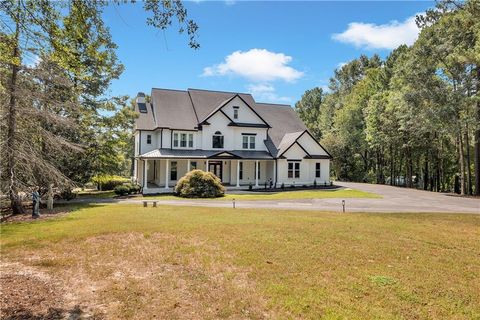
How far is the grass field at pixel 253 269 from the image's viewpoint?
222 inches

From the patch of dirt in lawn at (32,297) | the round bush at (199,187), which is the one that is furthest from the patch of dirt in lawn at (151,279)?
the round bush at (199,187)

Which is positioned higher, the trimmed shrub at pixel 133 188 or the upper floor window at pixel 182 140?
the upper floor window at pixel 182 140

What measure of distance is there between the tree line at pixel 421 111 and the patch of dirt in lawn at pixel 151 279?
27289mm

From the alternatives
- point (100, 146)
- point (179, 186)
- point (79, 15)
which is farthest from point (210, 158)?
point (79, 15)

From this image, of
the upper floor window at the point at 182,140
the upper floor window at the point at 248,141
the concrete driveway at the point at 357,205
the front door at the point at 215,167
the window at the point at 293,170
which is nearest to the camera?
the concrete driveway at the point at 357,205

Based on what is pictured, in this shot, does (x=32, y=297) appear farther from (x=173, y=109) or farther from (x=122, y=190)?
(x=173, y=109)

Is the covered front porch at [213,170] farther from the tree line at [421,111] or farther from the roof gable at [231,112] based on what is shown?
the tree line at [421,111]

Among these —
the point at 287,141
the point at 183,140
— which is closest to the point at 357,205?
the point at 287,141

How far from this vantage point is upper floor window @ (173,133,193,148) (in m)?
33.3

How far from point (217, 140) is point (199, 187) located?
9179 mm

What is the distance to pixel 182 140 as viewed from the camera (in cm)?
3372

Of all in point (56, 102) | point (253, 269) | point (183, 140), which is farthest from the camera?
point (183, 140)

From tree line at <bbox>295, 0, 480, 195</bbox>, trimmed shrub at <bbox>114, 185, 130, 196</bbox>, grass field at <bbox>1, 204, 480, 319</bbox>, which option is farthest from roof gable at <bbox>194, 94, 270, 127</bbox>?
grass field at <bbox>1, 204, 480, 319</bbox>

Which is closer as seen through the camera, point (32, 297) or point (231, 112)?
point (32, 297)
